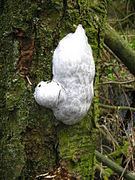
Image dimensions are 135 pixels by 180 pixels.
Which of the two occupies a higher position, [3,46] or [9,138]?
[3,46]

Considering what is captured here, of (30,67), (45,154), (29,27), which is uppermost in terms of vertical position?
(29,27)

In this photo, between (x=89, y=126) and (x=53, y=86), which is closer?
(x=53, y=86)

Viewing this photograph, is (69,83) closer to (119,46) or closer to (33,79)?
(33,79)

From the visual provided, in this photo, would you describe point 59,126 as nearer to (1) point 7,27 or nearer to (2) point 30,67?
(2) point 30,67

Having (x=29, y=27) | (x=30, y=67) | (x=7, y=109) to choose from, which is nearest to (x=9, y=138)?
(x=7, y=109)

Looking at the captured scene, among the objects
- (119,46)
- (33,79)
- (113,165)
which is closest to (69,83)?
(33,79)

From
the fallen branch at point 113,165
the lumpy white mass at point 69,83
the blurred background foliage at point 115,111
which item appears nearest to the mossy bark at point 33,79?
the lumpy white mass at point 69,83
